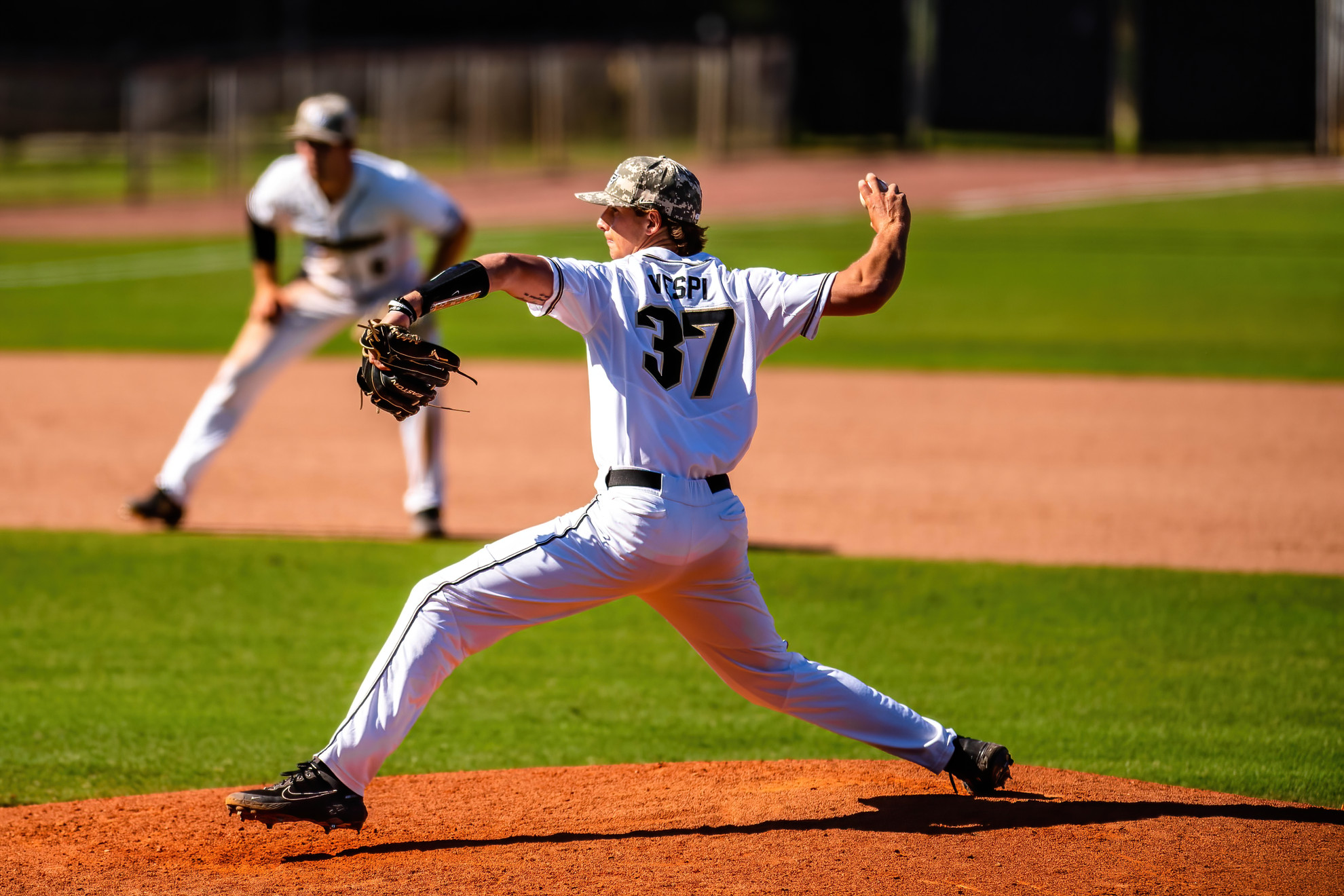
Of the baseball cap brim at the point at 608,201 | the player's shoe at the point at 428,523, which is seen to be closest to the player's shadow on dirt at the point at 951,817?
the baseball cap brim at the point at 608,201

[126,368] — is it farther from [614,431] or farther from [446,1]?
[446,1]

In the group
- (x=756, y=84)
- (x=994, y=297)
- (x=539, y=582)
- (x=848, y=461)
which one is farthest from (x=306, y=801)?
(x=756, y=84)

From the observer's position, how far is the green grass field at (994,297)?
14820mm

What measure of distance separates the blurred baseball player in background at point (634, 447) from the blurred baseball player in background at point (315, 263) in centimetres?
388

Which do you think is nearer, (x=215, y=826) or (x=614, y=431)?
(x=614, y=431)

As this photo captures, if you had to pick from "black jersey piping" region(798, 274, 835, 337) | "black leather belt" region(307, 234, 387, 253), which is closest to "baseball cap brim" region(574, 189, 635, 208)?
"black jersey piping" region(798, 274, 835, 337)

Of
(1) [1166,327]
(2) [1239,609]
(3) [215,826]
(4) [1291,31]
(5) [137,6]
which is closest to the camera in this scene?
(3) [215,826]

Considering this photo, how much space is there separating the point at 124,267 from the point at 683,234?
18.1 m

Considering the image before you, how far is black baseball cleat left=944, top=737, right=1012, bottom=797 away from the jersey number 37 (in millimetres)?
1305

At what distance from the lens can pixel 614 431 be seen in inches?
157

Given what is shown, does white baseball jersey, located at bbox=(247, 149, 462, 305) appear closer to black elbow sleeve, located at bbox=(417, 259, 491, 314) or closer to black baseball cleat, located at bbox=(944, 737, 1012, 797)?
black elbow sleeve, located at bbox=(417, 259, 491, 314)

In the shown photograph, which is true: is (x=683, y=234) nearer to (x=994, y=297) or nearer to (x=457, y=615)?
(x=457, y=615)

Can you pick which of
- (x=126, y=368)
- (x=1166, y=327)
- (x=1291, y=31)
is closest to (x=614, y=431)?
(x=126, y=368)

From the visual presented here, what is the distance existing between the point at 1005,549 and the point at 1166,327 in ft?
29.8
